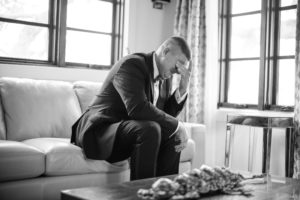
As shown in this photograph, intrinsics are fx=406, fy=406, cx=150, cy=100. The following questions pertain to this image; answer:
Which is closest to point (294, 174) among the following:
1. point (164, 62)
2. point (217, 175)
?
point (164, 62)

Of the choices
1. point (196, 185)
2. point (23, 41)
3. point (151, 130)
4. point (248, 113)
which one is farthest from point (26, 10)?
point (196, 185)

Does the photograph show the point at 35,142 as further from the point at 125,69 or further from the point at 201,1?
the point at 201,1

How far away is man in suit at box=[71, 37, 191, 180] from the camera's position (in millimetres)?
2281

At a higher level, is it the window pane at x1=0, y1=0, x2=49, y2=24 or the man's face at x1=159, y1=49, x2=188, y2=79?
the window pane at x1=0, y1=0, x2=49, y2=24

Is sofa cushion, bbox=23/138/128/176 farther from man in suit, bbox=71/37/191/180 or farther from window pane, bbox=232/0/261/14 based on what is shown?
window pane, bbox=232/0/261/14

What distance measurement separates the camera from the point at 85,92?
331 centimetres

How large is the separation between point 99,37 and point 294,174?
7.42ft

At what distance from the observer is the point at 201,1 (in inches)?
164

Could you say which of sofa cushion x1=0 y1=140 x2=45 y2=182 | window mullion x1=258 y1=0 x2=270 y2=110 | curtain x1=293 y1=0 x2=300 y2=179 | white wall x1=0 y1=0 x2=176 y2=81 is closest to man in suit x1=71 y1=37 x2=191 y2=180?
sofa cushion x1=0 y1=140 x2=45 y2=182

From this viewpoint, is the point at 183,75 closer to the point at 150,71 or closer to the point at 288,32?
the point at 150,71

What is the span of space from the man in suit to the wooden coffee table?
1.63 ft

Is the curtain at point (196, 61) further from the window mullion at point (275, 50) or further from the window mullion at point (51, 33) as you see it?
the window mullion at point (51, 33)

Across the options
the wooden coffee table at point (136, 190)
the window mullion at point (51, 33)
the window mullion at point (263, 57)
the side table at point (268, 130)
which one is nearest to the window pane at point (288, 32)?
the window mullion at point (263, 57)

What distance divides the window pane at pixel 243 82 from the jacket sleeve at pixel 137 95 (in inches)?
70.1
